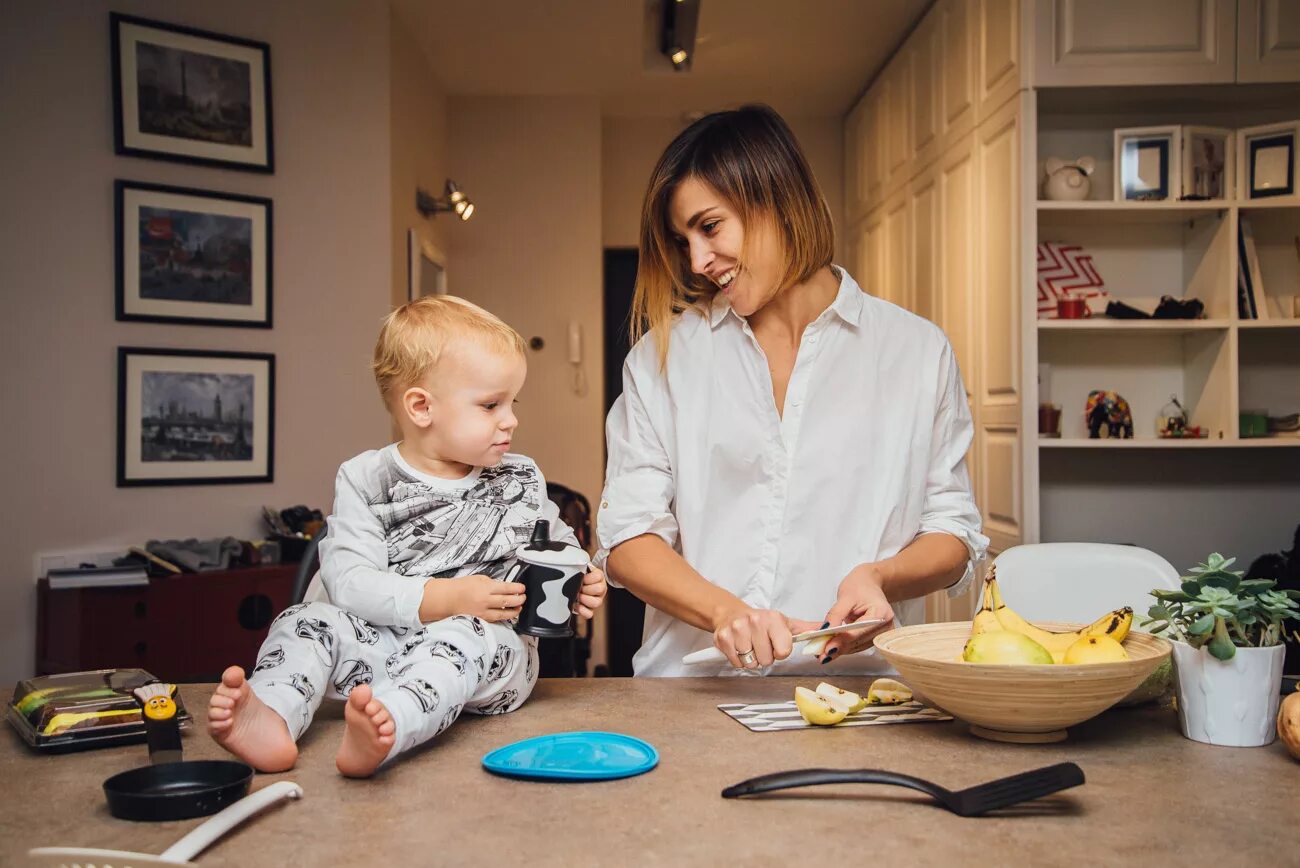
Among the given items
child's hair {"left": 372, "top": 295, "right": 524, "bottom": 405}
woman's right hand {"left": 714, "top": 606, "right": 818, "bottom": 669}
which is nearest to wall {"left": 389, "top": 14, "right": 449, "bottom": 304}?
child's hair {"left": 372, "top": 295, "right": 524, "bottom": 405}

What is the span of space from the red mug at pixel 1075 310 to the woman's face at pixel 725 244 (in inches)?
82.6

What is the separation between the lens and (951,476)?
5.32ft

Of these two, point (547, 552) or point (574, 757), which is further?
point (547, 552)

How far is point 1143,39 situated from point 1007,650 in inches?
113

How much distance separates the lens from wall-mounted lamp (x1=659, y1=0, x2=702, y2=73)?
4.15 metres

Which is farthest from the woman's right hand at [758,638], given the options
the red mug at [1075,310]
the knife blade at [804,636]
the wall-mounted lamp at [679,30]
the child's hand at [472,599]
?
the wall-mounted lamp at [679,30]

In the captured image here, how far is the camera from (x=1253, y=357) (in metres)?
3.49

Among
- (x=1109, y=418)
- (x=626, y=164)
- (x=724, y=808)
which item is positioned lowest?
(x=724, y=808)

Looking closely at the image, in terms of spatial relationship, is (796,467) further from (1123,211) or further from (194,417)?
(194,417)

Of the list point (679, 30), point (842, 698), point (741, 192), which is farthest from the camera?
point (679, 30)

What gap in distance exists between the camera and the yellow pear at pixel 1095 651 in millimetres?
1029

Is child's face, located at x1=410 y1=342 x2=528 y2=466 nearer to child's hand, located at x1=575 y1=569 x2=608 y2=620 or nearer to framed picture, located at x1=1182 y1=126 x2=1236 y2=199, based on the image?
child's hand, located at x1=575 y1=569 x2=608 y2=620

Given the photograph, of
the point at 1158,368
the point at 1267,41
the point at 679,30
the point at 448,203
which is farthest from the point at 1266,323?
the point at 448,203

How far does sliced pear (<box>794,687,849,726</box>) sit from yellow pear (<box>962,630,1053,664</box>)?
15 centimetres
